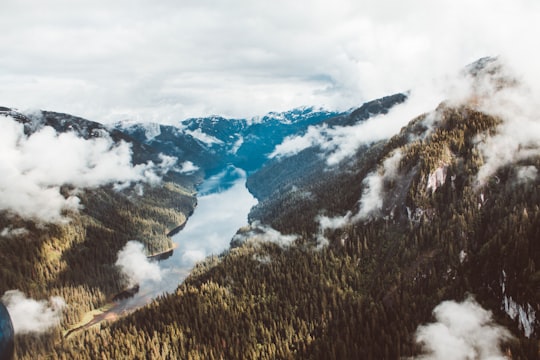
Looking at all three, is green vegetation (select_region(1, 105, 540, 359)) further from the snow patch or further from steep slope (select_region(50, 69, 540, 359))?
the snow patch

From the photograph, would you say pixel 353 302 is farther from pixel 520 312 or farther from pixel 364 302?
pixel 520 312

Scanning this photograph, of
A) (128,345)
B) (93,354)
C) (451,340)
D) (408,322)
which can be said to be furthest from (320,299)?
(93,354)

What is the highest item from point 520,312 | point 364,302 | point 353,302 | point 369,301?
point 353,302

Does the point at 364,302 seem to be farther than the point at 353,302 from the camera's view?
No

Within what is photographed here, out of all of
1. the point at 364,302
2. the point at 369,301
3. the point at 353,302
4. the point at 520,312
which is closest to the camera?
the point at 520,312

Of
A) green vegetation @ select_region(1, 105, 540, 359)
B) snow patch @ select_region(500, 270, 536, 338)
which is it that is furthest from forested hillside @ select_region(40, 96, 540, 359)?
green vegetation @ select_region(1, 105, 540, 359)

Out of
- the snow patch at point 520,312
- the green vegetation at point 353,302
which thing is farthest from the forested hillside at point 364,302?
the green vegetation at point 353,302

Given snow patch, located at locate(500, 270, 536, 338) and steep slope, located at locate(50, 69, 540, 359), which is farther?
steep slope, located at locate(50, 69, 540, 359)

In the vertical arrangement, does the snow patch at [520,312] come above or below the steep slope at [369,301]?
below

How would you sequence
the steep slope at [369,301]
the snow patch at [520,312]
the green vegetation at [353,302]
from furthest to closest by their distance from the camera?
the green vegetation at [353,302]
the steep slope at [369,301]
the snow patch at [520,312]

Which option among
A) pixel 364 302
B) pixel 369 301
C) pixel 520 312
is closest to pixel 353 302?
pixel 364 302

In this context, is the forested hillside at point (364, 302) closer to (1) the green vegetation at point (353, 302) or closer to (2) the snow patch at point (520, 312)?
(2) the snow patch at point (520, 312)
